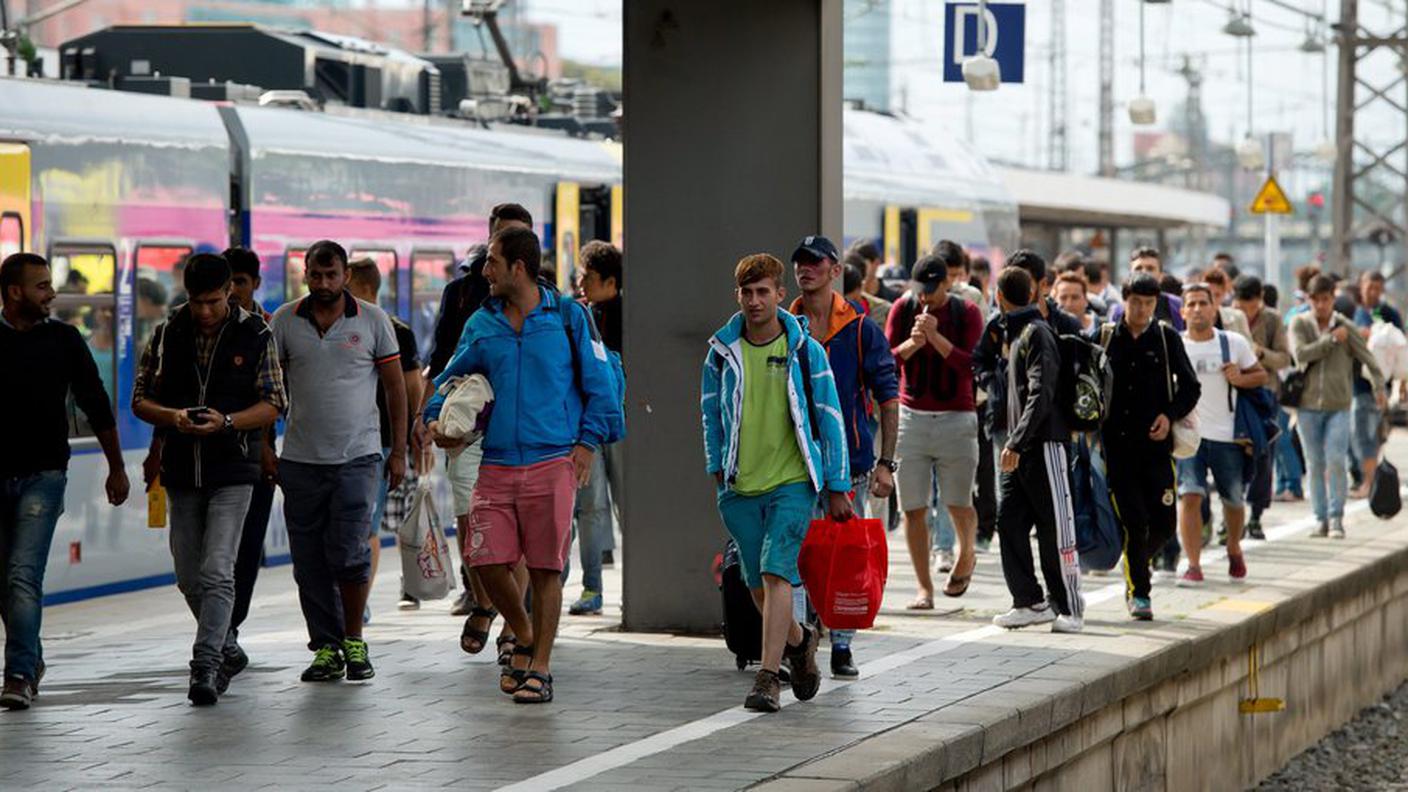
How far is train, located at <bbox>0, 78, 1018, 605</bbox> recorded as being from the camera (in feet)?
46.4

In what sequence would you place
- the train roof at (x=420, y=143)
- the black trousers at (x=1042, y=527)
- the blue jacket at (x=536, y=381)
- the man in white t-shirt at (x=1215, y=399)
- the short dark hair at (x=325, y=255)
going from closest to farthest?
the blue jacket at (x=536, y=381) < the short dark hair at (x=325, y=255) < the black trousers at (x=1042, y=527) < the man in white t-shirt at (x=1215, y=399) < the train roof at (x=420, y=143)

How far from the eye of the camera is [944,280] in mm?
12922

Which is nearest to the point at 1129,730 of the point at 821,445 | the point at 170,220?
the point at 821,445

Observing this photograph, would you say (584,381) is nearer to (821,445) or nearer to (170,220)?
(821,445)

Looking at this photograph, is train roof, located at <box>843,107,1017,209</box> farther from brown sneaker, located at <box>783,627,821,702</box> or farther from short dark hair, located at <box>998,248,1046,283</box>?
brown sneaker, located at <box>783,627,821,702</box>

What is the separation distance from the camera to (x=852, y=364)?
33.7ft

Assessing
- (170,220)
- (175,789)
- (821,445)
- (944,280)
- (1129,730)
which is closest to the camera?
(175,789)

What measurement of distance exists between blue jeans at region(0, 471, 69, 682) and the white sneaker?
170 inches

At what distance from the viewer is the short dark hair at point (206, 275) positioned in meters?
9.60

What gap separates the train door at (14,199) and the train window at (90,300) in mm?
330

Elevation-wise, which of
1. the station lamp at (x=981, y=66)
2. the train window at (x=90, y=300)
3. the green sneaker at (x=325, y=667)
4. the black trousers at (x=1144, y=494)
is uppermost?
the station lamp at (x=981, y=66)

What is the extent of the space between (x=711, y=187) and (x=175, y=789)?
426 cm

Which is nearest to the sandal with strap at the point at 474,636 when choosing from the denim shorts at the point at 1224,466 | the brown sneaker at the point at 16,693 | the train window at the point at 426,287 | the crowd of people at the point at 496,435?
the crowd of people at the point at 496,435

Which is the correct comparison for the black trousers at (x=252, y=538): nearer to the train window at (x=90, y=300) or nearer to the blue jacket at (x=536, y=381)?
the blue jacket at (x=536, y=381)
